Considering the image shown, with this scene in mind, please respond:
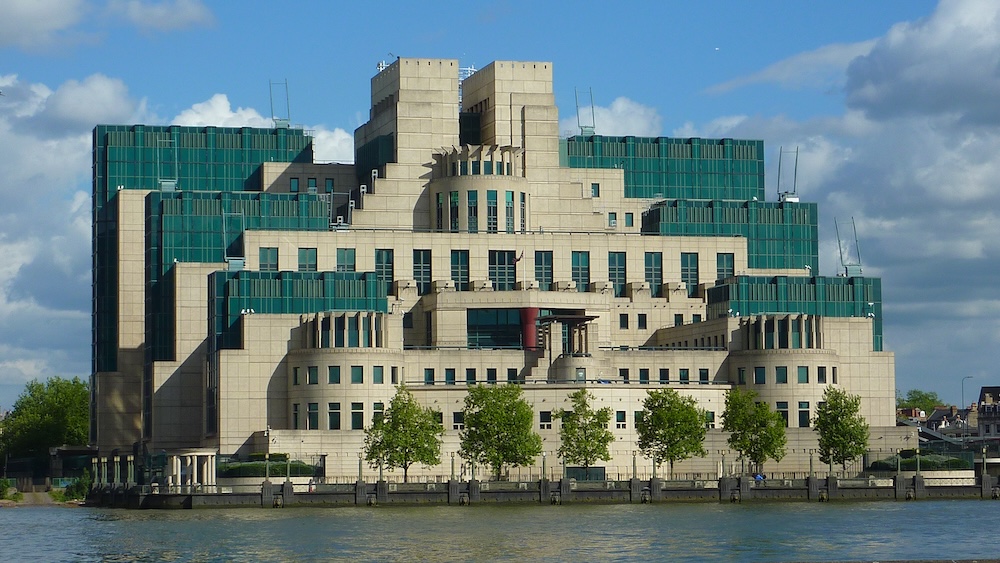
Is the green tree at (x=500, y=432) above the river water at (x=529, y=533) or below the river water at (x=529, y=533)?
above

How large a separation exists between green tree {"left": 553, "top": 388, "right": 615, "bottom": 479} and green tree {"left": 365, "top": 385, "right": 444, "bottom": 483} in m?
13.1

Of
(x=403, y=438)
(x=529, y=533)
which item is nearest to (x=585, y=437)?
(x=403, y=438)

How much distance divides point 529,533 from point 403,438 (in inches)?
2063

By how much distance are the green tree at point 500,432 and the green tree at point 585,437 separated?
3159 mm

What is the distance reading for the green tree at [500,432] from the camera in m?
194

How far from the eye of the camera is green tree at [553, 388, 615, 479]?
196 m

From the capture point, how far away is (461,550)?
12750 cm

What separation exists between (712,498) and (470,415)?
90.2 ft

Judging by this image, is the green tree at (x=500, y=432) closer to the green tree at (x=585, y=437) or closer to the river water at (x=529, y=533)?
the green tree at (x=585, y=437)

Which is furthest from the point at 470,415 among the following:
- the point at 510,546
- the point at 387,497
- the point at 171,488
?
the point at 510,546

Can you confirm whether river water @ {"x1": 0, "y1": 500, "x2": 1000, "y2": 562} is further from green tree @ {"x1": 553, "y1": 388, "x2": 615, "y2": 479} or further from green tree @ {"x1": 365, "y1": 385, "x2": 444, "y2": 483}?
green tree @ {"x1": 553, "y1": 388, "x2": 615, "y2": 479}

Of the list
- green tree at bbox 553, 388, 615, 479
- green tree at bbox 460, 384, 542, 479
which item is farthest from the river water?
green tree at bbox 553, 388, 615, 479

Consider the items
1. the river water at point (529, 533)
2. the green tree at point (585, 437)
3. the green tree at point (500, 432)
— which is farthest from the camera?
the green tree at point (585, 437)

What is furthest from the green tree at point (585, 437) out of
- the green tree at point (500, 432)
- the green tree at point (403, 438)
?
the green tree at point (403, 438)
